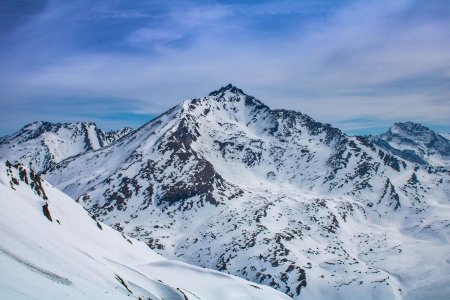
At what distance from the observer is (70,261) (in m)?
57.0

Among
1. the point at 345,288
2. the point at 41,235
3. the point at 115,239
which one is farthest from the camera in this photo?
Answer: the point at 345,288

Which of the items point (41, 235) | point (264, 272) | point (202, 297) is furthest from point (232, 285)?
point (264, 272)

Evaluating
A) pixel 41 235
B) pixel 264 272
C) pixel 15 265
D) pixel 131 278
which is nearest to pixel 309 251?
pixel 264 272

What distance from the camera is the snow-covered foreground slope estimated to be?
45.5 meters

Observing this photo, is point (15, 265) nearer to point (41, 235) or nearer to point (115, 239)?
point (41, 235)

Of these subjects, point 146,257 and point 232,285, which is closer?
point 232,285

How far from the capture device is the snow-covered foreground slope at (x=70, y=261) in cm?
4550

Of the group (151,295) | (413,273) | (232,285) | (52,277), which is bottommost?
(413,273)

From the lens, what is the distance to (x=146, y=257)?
10606cm

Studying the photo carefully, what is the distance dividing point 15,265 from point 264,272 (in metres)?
135

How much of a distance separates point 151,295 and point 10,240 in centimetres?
2385

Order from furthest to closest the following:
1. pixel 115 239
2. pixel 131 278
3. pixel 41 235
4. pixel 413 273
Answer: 1. pixel 413 273
2. pixel 115 239
3. pixel 131 278
4. pixel 41 235

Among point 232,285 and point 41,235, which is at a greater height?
point 41,235

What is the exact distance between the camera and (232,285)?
9275 cm
